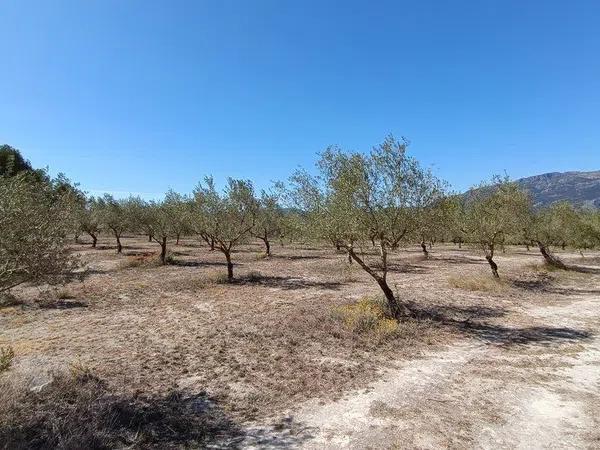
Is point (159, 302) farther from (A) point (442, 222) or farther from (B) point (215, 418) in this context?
(A) point (442, 222)

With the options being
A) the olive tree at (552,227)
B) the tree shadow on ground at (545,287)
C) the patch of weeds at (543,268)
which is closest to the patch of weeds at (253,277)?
the tree shadow on ground at (545,287)

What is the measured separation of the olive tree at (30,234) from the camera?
28.6 ft

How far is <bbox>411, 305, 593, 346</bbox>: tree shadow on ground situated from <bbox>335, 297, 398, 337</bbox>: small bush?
8.05 feet

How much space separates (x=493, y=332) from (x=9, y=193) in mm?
18217

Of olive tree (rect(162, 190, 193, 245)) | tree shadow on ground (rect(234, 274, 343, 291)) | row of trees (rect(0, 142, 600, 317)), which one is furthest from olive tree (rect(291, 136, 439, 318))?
olive tree (rect(162, 190, 193, 245))

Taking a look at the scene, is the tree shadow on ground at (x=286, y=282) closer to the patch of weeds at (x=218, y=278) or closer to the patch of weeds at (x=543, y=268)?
the patch of weeds at (x=218, y=278)

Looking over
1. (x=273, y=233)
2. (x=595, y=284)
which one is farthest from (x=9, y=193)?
(x=273, y=233)

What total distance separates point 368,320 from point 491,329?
579cm

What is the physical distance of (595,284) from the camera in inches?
1209

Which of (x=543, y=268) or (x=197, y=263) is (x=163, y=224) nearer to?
(x=197, y=263)

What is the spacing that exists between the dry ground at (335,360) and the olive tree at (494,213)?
5897 mm

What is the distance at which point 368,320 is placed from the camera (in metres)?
17.2

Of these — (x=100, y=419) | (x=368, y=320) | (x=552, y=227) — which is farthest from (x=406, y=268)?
(x=100, y=419)

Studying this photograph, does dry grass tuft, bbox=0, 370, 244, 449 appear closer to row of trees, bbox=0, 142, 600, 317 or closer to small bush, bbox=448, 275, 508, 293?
row of trees, bbox=0, 142, 600, 317
